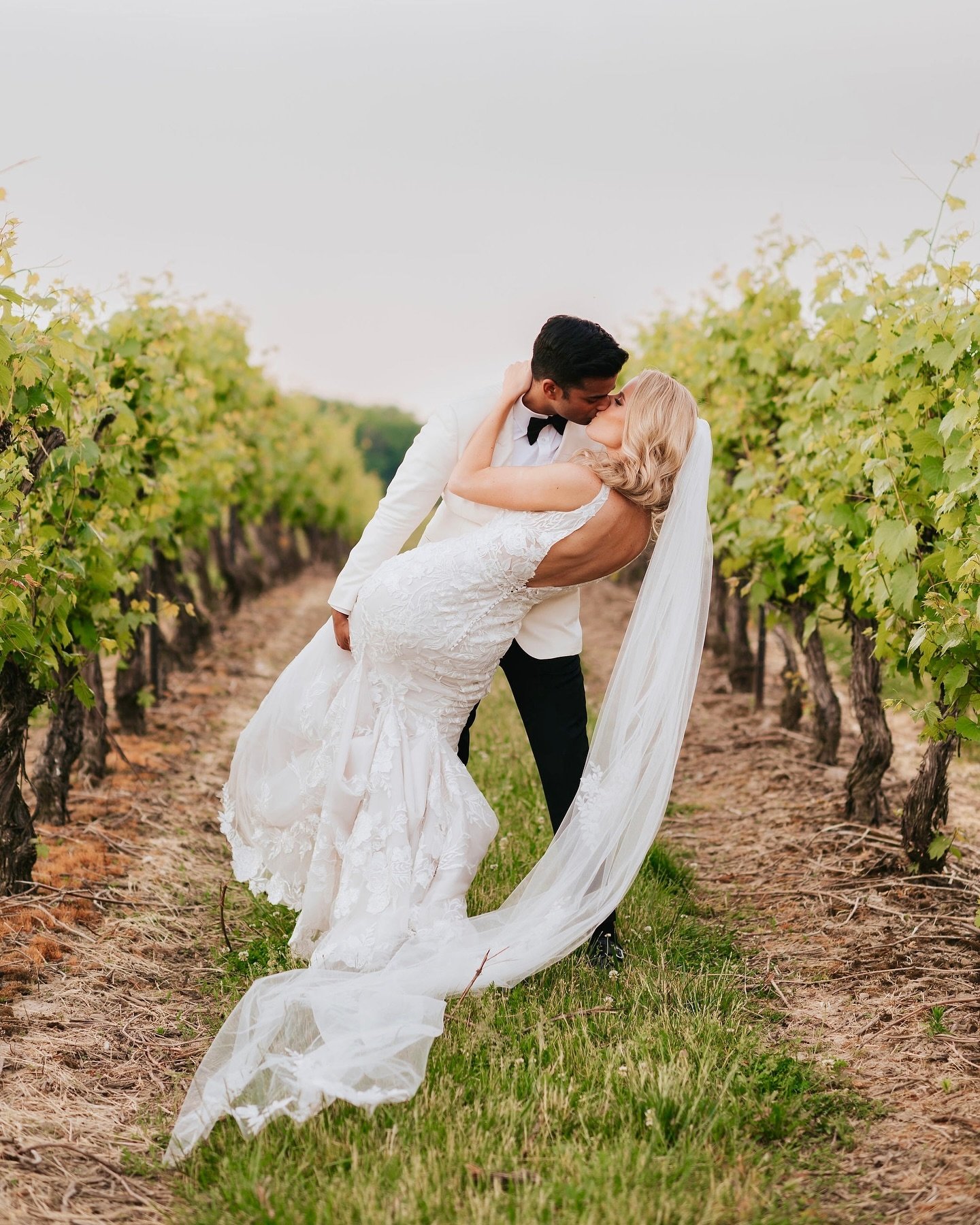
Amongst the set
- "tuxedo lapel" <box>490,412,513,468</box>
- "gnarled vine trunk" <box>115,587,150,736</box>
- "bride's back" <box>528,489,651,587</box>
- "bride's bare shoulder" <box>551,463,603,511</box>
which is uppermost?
"tuxedo lapel" <box>490,412,513,468</box>

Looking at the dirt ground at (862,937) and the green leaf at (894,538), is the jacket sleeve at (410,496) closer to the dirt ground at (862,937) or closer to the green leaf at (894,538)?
the green leaf at (894,538)

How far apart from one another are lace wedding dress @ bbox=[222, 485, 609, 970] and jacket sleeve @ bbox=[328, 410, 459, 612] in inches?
2.5

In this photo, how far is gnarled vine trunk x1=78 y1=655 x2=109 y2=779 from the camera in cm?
624

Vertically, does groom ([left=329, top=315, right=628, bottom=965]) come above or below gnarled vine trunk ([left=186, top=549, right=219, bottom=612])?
above

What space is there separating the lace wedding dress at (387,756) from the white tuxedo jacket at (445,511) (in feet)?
0.23

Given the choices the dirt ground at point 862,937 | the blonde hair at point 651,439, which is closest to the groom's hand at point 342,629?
the blonde hair at point 651,439

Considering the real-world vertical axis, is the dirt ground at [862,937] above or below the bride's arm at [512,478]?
below

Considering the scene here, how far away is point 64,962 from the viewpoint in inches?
158

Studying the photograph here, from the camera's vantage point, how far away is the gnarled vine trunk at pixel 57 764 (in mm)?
5555

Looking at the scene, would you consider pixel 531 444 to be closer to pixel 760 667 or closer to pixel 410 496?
pixel 410 496

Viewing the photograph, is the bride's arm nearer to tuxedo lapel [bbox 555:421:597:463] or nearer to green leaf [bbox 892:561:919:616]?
tuxedo lapel [bbox 555:421:597:463]

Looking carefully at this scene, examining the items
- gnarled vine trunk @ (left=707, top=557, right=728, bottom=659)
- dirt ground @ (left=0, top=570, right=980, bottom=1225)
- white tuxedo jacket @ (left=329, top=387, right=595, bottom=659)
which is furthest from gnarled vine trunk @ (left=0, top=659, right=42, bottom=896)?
gnarled vine trunk @ (left=707, top=557, right=728, bottom=659)

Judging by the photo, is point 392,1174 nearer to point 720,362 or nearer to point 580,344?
point 580,344

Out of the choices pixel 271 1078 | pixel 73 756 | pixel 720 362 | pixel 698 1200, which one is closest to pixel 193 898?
pixel 73 756
